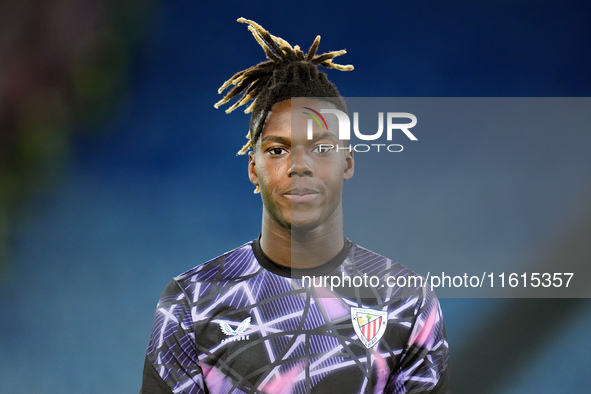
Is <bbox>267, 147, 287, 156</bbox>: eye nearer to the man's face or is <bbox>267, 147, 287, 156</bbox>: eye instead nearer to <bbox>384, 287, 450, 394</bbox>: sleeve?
the man's face

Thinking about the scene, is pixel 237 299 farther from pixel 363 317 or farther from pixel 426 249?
pixel 426 249

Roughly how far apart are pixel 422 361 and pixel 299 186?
0.80 m

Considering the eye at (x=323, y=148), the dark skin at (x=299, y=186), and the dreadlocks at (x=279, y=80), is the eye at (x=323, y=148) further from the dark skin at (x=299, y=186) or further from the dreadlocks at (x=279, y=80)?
the dreadlocks at (x=279, y=80)

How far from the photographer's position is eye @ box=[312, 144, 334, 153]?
2.43 meters

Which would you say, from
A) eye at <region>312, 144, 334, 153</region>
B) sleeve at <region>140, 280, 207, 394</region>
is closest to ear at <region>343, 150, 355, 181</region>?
eye at <region>312, 144, 334, 153</region>

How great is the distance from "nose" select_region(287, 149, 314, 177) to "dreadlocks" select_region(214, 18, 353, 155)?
0.65ft

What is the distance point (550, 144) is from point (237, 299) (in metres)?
1.61

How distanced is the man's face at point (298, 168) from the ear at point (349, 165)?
0.07 meters

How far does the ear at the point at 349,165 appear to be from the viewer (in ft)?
8.42

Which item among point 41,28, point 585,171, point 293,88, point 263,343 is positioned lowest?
point 263,343

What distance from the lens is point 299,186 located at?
2410mm

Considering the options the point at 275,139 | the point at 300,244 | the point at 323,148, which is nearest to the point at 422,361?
the point at 300,244

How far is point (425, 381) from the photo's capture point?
7.77ft

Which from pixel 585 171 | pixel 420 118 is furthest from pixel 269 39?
pixel 585 171
